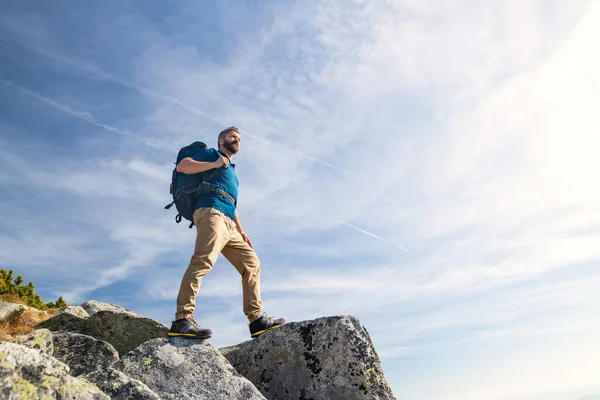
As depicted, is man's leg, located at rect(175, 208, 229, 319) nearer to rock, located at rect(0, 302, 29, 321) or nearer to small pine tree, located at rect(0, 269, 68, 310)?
rock, located at rect(0, 302, 29, 321)

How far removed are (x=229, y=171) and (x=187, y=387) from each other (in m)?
4.09

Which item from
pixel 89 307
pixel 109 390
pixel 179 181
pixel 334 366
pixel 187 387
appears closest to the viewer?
pixel 109 390

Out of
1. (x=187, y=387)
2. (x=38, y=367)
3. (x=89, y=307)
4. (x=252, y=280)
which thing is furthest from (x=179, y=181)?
(x=89, y=307)

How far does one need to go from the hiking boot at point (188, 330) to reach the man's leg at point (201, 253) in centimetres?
14

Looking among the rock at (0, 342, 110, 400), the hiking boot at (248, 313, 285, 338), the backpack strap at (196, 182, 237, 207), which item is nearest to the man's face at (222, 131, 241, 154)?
the backpack strap at (196, 182, 237, 207)

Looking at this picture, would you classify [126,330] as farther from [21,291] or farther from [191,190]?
[21,291]

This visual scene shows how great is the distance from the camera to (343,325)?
817cm

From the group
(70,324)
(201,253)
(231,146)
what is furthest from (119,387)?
(70,324)

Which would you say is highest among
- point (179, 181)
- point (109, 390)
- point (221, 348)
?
point (179, 181)

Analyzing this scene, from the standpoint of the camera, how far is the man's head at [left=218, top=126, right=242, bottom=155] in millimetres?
9508

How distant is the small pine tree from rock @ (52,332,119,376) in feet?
80.6

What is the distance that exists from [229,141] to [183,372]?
454cm

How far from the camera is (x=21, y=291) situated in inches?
1230

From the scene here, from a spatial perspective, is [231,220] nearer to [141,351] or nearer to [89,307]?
[141,351]
